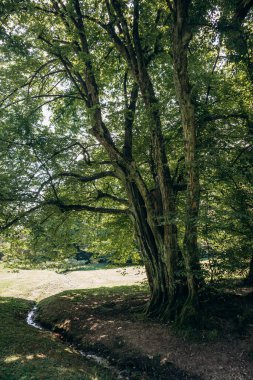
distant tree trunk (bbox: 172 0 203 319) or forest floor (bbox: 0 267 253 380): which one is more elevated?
distant tree trunk (bbox: 172 0 203 319)

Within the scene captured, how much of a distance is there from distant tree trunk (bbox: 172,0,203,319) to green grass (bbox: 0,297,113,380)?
165 inches

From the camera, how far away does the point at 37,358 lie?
859cm

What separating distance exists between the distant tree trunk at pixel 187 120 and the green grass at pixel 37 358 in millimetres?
4186

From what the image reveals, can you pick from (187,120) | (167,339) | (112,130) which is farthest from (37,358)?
(112,130)

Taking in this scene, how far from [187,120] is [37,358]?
8231 mm

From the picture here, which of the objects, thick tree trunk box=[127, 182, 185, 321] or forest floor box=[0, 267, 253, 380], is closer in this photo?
forest floor box=[0, 267, 253, 380]

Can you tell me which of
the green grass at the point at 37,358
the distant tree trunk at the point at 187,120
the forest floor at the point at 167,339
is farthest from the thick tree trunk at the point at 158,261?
the green grass at the point at 37,358

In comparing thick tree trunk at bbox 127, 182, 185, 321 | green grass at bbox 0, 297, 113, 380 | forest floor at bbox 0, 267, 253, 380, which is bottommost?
green grass at bbox 0, 297, 113, 380

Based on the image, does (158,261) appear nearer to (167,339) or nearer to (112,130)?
(167,339)

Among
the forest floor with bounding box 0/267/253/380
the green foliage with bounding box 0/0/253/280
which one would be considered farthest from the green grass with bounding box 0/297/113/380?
the green foliage with bounding box 0/0/253/280

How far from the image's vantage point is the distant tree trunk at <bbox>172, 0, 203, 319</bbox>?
870cm

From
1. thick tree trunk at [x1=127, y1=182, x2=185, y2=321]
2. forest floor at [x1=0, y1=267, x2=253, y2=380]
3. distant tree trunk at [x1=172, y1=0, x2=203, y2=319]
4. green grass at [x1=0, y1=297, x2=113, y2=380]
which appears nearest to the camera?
green grass at [x1=0, y1=297, x2=113, y2=380]

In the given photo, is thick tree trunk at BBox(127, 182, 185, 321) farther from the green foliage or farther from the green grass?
the green grass

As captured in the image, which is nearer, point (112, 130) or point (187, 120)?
point (187, 120)
